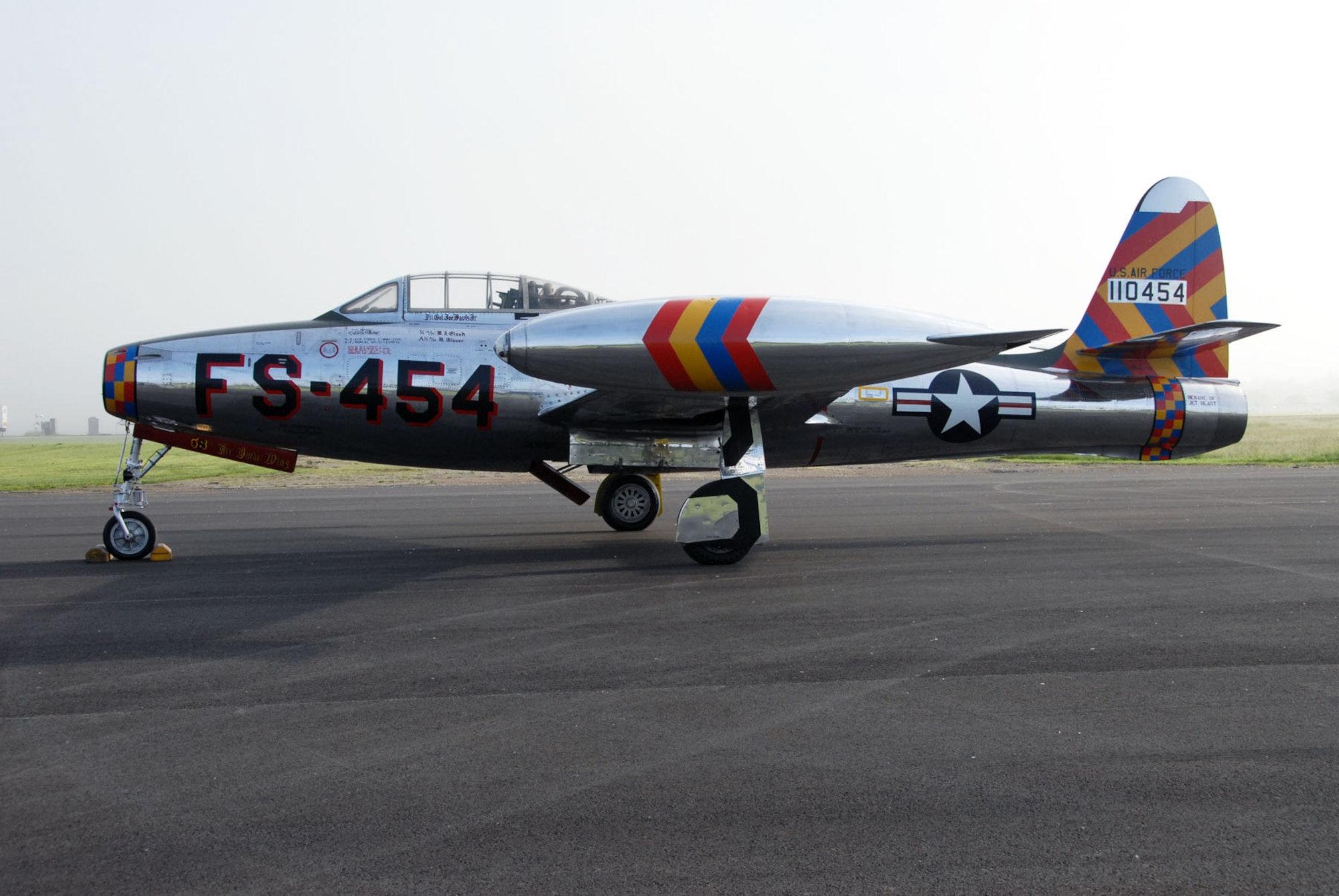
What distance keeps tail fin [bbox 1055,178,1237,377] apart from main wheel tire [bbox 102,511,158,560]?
37.6 ft

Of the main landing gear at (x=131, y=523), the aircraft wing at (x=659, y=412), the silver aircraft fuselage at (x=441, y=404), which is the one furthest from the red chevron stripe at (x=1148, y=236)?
the main landing gear at (x=131, y=523)

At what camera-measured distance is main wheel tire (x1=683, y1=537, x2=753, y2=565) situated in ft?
30.7

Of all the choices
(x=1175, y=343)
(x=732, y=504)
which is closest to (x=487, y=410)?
(x=732, y=504)

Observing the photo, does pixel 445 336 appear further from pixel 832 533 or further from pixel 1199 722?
pixel 1199 722

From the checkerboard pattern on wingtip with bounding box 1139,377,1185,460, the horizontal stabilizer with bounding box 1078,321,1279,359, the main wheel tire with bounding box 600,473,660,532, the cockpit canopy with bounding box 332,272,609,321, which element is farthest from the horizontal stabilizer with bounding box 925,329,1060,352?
the main wheel tire with bounding box 600,473,660,532

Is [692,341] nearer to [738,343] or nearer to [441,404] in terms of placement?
[738,343]

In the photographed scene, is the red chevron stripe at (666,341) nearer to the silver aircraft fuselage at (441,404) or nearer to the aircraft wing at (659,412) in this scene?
the aircraft wing at (659,412)

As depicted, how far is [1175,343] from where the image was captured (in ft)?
37.4

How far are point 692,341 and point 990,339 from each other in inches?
103

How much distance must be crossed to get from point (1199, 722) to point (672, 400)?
6.01m

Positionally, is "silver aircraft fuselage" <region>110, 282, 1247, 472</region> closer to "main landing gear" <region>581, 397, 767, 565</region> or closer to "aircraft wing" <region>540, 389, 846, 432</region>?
"aircraft wing" <region>540, 389, 846, 432</region>

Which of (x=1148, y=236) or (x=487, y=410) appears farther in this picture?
(x=1148, y=236)

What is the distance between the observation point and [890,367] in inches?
322

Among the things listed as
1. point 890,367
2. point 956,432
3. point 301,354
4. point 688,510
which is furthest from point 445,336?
point 956,432
